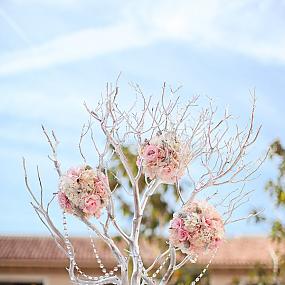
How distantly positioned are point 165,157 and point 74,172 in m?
0.35

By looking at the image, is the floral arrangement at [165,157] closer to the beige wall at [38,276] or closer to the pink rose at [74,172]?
the pink rose at [74,172]

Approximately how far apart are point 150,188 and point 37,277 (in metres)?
6.81

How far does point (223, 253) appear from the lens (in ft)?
32.2

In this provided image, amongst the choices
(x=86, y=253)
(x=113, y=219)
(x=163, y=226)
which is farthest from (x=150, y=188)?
(x=86, y=253)

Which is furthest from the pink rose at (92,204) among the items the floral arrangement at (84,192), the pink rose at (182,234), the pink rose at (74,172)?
the pink rose at (182,234)

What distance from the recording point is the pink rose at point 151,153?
10.0 feet

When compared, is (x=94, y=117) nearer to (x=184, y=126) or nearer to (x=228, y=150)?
(x=184, y=126)

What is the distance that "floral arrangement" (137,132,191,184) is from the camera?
306cm

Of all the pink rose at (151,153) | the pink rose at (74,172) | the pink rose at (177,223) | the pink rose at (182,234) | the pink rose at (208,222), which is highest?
the pink rose at (151,153)

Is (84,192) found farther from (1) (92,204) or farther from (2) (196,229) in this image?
(2) (196,229)

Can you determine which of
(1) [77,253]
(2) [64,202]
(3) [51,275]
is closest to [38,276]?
(3) [51,275]

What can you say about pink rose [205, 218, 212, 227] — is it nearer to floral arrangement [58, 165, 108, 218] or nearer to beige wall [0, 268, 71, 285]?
floral arrangement [58, 165, 108, 218]

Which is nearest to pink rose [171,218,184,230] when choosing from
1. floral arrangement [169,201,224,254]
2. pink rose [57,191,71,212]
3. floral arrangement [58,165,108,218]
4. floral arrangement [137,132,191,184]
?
floral arrangement [169,201,224,254]

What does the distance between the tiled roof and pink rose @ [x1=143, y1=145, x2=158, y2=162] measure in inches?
240
